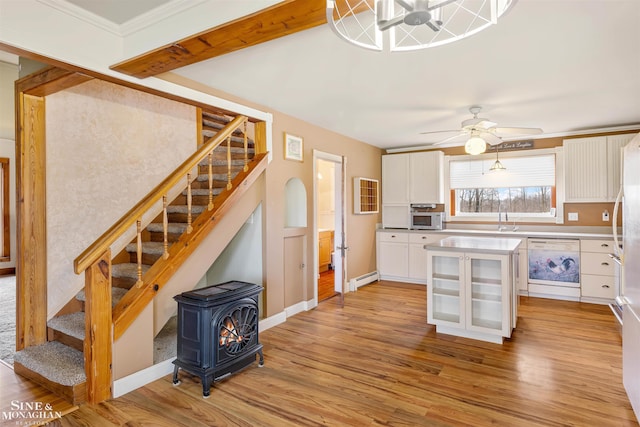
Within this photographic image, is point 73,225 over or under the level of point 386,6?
under

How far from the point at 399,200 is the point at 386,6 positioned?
5471 mm

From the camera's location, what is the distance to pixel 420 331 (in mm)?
3846

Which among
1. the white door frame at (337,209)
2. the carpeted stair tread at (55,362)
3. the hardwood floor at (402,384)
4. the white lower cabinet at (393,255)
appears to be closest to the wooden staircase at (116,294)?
the carpeted stair tread at (55,362)

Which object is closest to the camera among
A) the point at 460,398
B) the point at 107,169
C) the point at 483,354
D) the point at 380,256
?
the point at 460,398

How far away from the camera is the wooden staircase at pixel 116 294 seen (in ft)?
7.97

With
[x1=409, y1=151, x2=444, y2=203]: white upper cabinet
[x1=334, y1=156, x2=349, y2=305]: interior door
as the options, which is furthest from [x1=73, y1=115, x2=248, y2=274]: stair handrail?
[x1=409, y1=151, x2=444, y2=203]: white upper cabinet

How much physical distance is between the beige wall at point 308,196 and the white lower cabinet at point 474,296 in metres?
1.65

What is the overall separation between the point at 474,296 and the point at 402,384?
1404 millimetres

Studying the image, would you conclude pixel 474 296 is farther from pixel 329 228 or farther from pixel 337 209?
pixel 329 228

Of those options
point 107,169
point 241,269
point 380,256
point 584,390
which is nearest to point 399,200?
point 380,256

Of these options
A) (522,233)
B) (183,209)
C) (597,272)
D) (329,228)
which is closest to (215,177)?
(183,209)

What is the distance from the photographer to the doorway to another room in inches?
209

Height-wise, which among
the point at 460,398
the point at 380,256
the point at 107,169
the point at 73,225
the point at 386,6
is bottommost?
the point at 460,398

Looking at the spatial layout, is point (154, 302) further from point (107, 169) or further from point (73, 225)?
point (107, 169)
